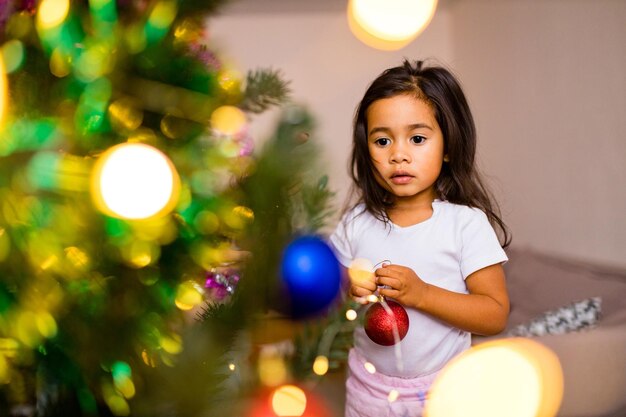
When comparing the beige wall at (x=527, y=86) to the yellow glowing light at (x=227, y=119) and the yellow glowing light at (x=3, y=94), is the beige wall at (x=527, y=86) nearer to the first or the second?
the yellow glowing light at (x=227, y=119)

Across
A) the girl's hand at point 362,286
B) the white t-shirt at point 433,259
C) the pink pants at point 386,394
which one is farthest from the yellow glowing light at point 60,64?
the pink pants at point 386,394

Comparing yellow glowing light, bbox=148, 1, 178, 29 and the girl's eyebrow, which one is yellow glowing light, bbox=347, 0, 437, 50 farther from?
yellow glowing light, bbox=148, 1, 178, 29

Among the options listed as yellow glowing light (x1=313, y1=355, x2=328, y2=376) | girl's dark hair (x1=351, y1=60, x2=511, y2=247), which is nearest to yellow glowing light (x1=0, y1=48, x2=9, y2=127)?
yellow glowing light (x1=313, y1=355, x2=328, y2=376)

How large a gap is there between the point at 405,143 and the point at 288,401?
0.53 m

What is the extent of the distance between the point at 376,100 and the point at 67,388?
68cm

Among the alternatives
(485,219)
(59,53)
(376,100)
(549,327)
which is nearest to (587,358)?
(549,327)

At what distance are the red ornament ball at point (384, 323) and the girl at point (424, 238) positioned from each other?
5 centimetres

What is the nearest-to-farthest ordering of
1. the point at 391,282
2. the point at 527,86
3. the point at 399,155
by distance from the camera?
the point at 391,282 → the point at 399,155 → the point at 527,86

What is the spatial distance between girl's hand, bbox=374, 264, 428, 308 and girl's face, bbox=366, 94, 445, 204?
0.55 ft

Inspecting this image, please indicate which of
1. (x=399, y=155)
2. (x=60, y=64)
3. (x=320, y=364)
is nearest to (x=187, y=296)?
(x=320, y=364)

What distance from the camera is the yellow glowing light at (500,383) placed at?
111 centimetres

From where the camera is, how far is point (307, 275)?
0.67 metres

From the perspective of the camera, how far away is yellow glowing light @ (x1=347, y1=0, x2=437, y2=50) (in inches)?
128

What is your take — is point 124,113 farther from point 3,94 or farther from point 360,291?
point 360,291
